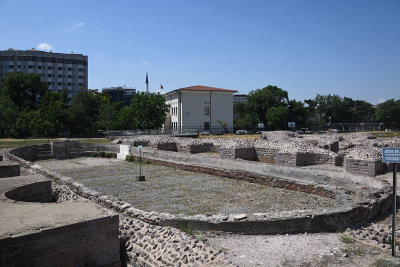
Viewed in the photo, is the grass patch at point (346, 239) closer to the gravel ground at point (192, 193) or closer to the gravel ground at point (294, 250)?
the gravel ground at point (294, 250)

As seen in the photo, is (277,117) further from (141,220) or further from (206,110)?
(141,220)

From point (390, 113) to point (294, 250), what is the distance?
209 ft

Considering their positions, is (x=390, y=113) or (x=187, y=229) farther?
(x=390, y=113)

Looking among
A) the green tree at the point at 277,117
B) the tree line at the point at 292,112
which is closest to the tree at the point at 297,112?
the tree line at the point at 292,112

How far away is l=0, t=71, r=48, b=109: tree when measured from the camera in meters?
51.9

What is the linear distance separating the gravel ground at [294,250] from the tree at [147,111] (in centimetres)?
3741

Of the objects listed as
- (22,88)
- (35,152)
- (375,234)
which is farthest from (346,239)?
(22,88)

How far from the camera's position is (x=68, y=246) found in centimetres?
450

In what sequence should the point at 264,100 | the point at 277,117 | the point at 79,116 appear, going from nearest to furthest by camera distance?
the point at 79,116, the point at 277,117, the point at 264,100

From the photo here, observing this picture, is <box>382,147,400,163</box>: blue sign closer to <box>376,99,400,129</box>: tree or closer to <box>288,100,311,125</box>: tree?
<box>288,100,311,125</box>: tree

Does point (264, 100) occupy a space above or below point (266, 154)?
above

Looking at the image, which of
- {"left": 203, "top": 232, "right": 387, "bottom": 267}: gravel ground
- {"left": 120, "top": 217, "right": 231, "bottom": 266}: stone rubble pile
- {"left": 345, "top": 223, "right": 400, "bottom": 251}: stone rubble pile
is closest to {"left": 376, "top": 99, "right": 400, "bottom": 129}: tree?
{"left": 345, "top": 223, "right": 400, "bottom": 251}: stone rubble pile

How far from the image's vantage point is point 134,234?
225 inches

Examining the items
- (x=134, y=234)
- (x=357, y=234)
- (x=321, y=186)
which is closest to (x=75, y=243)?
(x=134, y=234)
